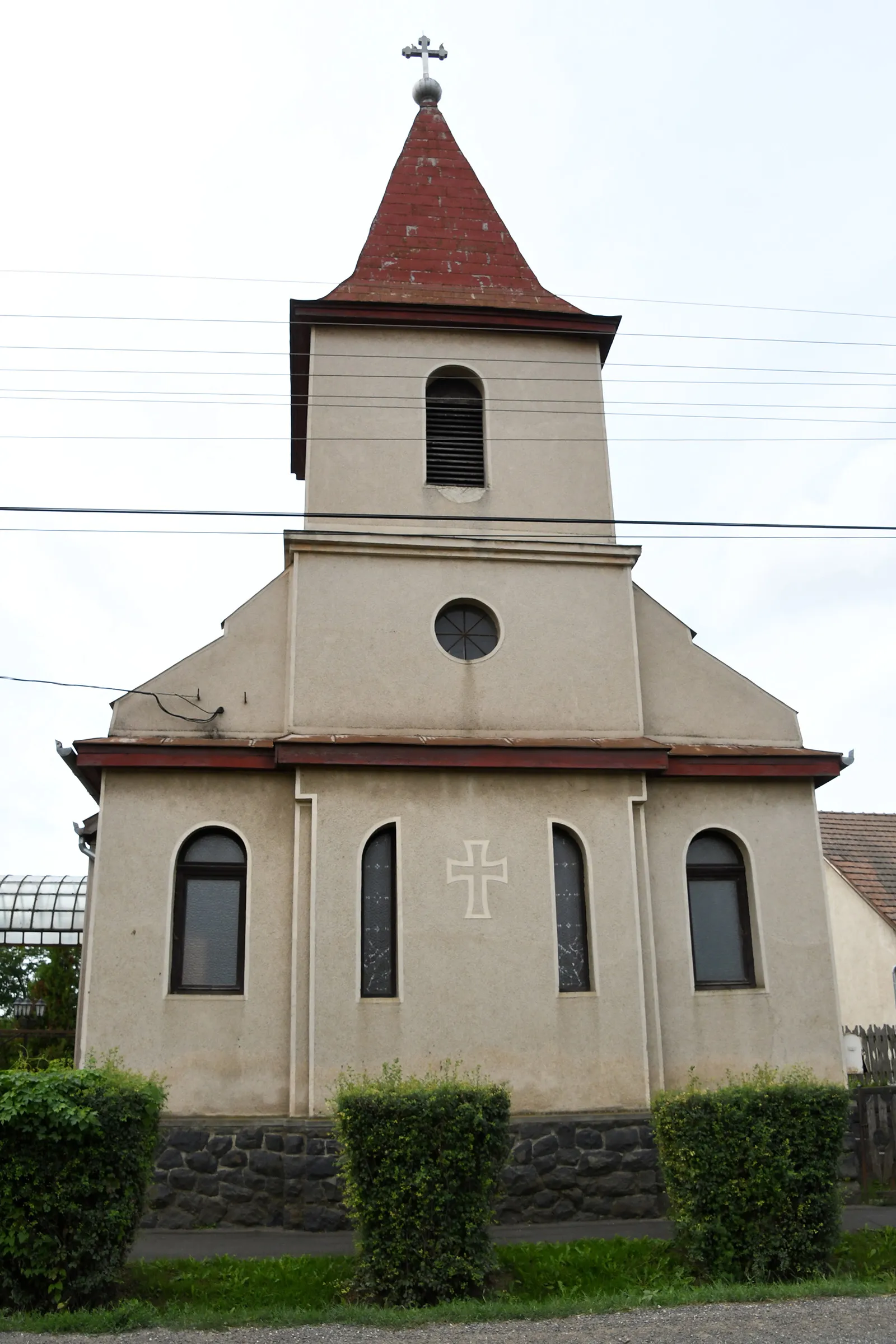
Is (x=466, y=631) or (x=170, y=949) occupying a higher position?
(x=466, y=631)

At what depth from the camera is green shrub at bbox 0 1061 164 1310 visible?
7969 mm

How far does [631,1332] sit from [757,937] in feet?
20.0

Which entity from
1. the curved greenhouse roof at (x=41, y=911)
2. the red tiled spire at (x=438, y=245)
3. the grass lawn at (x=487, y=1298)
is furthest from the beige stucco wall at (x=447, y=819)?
the curved greenhouse roof at (x=41, y=911)

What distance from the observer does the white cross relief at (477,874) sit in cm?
1239

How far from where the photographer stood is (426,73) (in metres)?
18.4

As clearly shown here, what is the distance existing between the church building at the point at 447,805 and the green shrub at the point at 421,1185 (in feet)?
10.5

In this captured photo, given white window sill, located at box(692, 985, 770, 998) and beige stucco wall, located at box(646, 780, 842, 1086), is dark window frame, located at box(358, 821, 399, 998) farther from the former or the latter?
white window sill, located at box(692, 985, 770, 998)

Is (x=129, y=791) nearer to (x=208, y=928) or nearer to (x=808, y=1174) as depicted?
(x=208, y=928)

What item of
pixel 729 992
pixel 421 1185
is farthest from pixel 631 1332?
pixel 729 992

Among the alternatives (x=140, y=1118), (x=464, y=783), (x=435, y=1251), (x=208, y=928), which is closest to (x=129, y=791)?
(x=208, y=928)

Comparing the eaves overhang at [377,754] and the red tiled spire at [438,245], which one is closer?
the eaves overhang at [377,754]

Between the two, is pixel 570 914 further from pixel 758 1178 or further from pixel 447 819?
pixel 758 1178

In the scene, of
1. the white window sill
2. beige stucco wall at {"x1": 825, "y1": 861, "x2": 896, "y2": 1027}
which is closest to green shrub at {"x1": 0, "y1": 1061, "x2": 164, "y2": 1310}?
the white window sill

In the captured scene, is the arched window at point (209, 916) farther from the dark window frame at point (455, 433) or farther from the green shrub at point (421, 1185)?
the dark window frame at point (455, 433)
